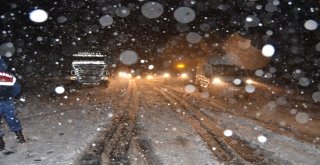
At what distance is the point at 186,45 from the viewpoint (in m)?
71.7

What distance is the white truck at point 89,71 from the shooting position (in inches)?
796

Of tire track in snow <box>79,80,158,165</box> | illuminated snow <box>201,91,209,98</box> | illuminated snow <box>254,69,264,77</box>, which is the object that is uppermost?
illuminated snow <box>254,69,264,77</box>

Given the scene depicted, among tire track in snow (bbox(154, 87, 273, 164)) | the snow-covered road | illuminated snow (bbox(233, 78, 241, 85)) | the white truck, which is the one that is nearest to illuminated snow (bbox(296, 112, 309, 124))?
the snow-covered road

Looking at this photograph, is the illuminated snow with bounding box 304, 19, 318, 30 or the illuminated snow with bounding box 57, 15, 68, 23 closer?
the illuminated snow with bounding box 304, 19, 318, 30

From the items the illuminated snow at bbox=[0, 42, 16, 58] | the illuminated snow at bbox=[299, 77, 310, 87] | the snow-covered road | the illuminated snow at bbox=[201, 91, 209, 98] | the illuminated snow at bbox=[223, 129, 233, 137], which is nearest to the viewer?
the snow-covered road

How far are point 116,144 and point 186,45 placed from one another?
6549 cm

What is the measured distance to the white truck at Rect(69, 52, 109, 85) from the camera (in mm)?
20219

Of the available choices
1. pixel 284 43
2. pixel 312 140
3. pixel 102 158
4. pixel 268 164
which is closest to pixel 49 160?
pixel 102 158

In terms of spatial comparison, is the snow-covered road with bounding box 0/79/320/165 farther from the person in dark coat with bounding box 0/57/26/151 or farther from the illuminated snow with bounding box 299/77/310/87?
the illuminated snow with bounding box 299/77/310/87

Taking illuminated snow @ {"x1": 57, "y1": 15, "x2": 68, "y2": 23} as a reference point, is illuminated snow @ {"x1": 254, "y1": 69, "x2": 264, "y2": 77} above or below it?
below

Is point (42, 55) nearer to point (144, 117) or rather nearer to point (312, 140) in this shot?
point (144, 117)

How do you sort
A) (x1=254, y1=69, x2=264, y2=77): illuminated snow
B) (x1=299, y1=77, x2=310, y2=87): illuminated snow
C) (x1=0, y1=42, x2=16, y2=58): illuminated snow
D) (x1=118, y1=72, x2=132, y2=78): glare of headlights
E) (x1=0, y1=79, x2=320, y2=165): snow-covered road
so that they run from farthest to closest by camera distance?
(x1=118, y1=72, x2=132, y2=78): glare of headlights, (x1=254, y1=69, x2=264, y2=77): illuminated snow, (x1=299, y1=77, x2=310, y2=87): illuminated snow, (x1=0, y1=42, x2=16, y2=58): illuminated snow, (x1=0, y1=79, x2=320, y2=165): snow-covered road

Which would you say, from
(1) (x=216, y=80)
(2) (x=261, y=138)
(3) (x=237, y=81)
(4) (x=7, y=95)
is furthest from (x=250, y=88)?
(4) (x=7, y=95)

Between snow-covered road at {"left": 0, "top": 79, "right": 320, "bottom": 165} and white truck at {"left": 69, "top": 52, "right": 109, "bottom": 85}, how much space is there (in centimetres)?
708
